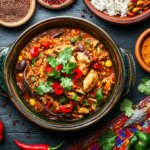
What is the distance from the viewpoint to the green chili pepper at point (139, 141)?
3586 mm

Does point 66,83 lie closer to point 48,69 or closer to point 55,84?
point 55,84

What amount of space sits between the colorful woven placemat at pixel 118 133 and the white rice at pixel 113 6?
1.97 metres

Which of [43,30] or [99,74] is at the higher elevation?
[43,30]

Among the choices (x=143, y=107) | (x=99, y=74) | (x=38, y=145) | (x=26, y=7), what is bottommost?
(x=38, y=145)

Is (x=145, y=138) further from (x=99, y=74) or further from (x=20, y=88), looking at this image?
(x=20, y=88)

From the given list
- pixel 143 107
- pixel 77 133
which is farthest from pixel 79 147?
pixel 143 107

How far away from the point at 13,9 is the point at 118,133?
11.8 ft

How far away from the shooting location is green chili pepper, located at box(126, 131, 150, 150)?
3.59m

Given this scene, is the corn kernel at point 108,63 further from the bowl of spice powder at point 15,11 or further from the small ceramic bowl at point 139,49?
the bowl of spice powder at point 15,11

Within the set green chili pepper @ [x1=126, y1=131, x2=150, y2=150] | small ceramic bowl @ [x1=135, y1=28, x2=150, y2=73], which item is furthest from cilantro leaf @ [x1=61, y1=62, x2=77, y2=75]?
green chili pepper @ [x1=126, y1=131, x2=150, y2=150]

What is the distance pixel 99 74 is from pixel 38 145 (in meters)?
2.03

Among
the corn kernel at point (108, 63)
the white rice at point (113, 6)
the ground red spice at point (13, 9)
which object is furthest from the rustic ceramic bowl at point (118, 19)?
the ground red spice at point (13, 9)

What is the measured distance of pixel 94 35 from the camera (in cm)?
361

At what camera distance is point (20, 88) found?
3.59 m
